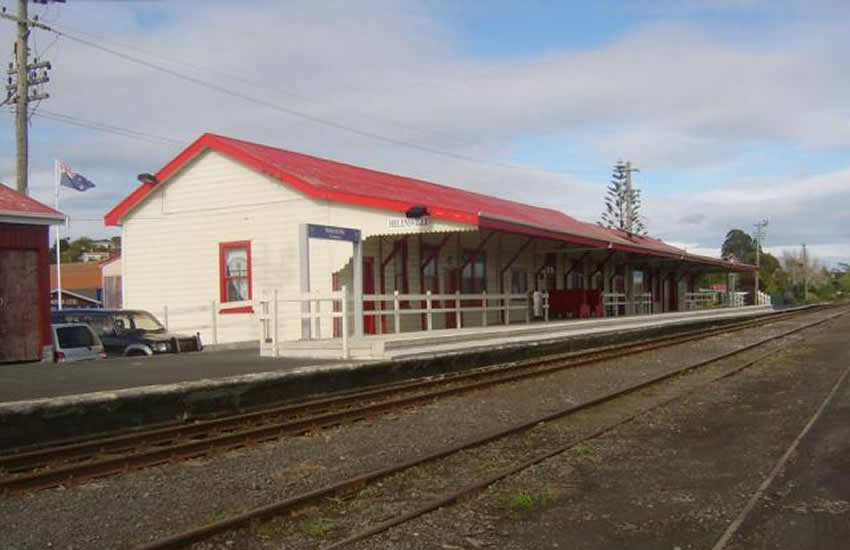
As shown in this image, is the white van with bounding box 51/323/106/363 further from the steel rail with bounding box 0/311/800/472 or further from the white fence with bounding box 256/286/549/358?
the steel rail with bounding box 0/311/800/472

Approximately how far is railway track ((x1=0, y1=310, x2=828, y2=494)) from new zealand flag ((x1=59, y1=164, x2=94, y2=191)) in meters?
22.0

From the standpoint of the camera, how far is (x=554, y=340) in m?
20.6

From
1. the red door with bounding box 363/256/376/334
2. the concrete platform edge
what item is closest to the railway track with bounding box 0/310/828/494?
the concrete platform edge

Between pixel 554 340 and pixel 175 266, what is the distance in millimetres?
10606

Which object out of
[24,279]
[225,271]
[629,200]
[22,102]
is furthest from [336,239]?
[629,200]

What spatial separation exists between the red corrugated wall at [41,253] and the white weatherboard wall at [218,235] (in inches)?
212

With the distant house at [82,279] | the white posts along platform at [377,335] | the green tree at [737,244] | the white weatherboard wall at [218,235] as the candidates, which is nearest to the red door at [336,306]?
the white posts along platform at [377,335]

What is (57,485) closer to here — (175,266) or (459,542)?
(459,542)

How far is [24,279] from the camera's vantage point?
15211mm

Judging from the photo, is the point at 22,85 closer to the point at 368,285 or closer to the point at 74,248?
the point at 368,285

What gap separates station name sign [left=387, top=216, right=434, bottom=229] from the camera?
18.1 metres

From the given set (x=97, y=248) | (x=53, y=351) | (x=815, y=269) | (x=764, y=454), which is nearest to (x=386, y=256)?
(x=53, y=351)

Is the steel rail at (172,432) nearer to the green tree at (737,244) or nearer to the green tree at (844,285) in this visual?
the green tree at (737,244)

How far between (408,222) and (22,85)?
42.5 ft
